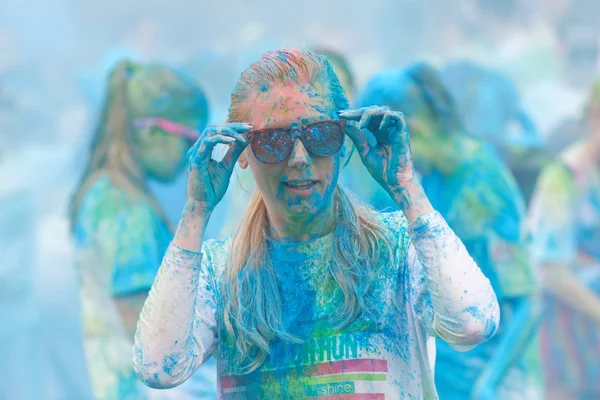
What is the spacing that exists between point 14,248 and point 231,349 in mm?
3938

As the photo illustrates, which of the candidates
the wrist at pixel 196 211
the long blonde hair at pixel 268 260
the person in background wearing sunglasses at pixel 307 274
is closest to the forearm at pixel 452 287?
the person in background wearing sunglasses at pixel 307 274

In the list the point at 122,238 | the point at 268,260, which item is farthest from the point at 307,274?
the point at 122,238

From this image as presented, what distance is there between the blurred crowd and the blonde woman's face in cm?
175

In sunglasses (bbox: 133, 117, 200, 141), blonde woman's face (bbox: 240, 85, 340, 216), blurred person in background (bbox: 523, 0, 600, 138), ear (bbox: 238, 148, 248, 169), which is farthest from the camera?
blurred person in background (bbox: 523, 0, 600, 138)

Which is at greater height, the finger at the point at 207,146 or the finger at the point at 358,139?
the finger at the point at 358,139

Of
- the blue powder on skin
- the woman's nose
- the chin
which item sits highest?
the woman's nose

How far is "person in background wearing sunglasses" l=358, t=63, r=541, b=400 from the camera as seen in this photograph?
11.5 feet

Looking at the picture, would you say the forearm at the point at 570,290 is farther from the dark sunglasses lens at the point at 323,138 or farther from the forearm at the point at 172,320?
the forearm at the point at 172,320

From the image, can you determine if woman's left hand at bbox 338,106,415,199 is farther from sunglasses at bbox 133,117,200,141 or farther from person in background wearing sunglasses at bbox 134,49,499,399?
sunglasses at bbox 133,117,200,141

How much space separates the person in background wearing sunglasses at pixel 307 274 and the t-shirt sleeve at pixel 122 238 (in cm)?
182

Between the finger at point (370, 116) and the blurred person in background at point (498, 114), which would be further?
the blurred person in background at point (498, 114)

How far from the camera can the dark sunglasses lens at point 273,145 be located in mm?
1516

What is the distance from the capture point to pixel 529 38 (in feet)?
18.8

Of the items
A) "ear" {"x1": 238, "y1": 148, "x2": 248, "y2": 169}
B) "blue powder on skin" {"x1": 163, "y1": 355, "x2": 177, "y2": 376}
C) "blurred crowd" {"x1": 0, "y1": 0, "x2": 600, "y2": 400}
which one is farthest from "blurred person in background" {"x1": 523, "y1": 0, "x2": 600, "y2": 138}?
"blue powder on skin" {"x1": 163, "y1": 355, "x2": 177, "y2": 376}
